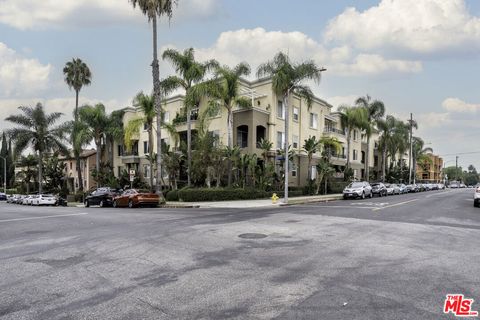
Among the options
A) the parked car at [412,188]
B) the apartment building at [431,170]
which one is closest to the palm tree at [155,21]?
the parked car at [412,188]

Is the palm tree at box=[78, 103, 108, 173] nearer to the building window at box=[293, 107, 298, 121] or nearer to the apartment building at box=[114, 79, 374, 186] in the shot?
the apartment building at box=[114, 79, 374, 186]

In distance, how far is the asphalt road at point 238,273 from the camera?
484cm

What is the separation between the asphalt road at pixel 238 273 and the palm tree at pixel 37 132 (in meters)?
35.0

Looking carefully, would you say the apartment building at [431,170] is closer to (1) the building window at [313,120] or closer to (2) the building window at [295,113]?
(1) the building window at [313,120]

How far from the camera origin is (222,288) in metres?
5.71

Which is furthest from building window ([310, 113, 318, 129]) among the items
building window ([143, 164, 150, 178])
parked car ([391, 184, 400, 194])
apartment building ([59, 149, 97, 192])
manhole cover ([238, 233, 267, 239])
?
manhole cover ([238, 233, 267, 239])

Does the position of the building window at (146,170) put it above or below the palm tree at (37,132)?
below

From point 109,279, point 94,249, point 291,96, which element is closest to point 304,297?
point 109,279

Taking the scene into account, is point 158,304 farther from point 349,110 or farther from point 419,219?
point 349,110

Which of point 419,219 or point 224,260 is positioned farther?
point 419,219

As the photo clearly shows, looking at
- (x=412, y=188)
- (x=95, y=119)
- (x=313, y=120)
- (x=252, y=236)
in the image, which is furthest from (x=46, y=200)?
(x=412, y=188)

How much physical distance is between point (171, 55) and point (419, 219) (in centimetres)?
2341

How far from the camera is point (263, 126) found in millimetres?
35250

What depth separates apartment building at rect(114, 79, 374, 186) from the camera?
3523cm
